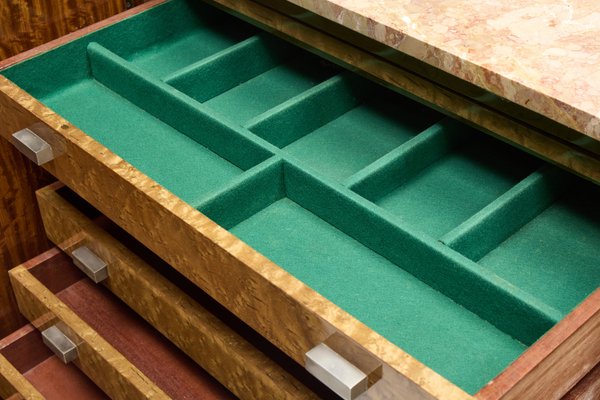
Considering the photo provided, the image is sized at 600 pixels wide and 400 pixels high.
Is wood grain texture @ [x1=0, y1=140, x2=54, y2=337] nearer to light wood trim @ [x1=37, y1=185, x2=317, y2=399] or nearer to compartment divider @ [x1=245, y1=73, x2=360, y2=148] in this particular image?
light wood trim @ [x1=37, y1=185, x2=317, y2=399]

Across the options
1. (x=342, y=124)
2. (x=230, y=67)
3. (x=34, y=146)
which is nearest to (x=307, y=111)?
(x=342, y=124)

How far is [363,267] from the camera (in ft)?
4.07

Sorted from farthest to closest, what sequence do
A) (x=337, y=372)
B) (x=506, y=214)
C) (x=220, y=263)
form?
(x=506, y=214)
(x=220, y=263)
(x=337, y=372)

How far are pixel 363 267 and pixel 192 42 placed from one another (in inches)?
24.9

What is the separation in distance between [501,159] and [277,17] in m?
0.42

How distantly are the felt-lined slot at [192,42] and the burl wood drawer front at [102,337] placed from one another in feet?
1.21

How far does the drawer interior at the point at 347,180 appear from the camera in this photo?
45.6 inches

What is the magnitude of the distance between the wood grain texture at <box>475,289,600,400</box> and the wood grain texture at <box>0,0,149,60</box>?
0.98 meters

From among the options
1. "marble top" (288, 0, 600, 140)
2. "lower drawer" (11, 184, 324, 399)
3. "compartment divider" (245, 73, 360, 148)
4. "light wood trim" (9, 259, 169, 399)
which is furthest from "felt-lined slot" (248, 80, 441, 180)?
"light wood trim" (9, 259, 169, 399)

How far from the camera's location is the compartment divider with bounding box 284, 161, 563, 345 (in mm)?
1097

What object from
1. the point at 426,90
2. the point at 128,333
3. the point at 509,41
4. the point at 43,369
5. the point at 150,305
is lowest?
the point at 43,369

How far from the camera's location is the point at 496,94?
1155mm

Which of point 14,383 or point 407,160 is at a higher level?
point 407,160

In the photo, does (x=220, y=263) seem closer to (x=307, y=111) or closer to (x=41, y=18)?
(x=307, y=111)
